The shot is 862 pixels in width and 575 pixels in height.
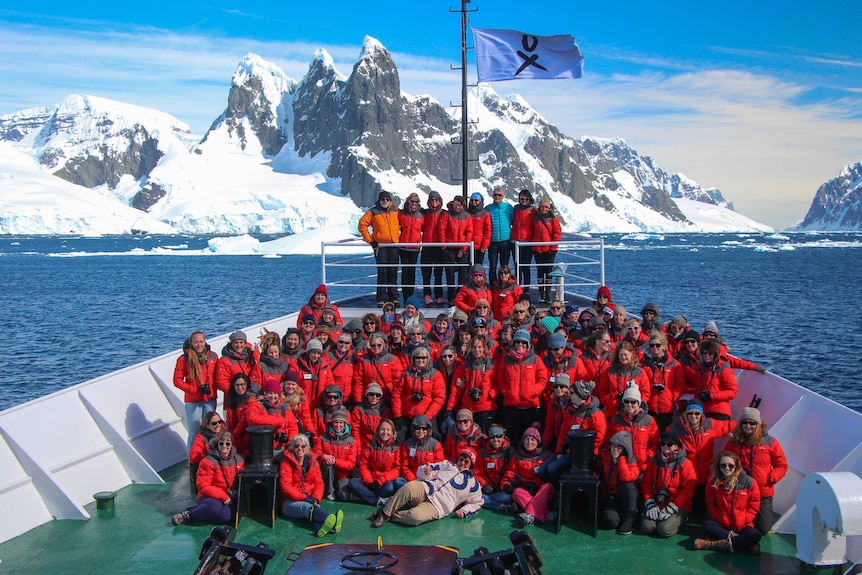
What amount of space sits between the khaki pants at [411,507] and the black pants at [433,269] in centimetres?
505

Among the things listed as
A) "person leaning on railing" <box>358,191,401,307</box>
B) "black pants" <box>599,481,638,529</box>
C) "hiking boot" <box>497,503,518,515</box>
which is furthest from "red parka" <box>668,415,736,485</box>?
"person leaning on railing" <box>358,191,401,307</box>

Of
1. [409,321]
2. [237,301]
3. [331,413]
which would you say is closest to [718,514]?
[331,413]

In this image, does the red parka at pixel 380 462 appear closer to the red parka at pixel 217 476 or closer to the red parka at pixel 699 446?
the red parka at pixel 217 476

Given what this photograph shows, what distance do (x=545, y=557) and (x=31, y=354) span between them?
26.8 m

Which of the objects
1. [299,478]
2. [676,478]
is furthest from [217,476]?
[676,478]

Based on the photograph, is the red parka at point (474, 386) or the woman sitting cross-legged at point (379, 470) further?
the red parka at point (474, 386)

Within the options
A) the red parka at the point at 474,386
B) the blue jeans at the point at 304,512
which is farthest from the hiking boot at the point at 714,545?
the blue jeans at the point at 304,512

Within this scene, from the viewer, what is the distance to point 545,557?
6.32 m

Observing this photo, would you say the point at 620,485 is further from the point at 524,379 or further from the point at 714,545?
the point at 524,379

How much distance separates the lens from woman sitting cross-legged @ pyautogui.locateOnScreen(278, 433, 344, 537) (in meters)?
6.98

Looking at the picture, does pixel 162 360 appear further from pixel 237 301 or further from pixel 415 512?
pixel 237 301

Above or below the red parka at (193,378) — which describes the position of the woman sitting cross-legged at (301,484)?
below

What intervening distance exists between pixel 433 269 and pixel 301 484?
5.96m

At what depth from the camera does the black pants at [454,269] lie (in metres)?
12.0
